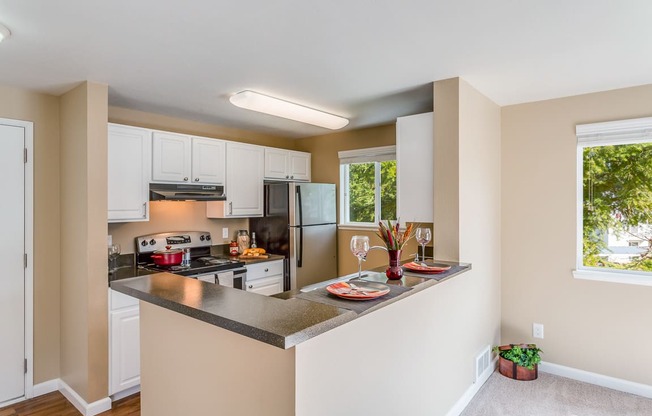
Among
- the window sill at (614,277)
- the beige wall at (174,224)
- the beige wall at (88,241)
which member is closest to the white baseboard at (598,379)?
the window sill at (614,277)

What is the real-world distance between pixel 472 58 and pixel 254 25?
1.34m

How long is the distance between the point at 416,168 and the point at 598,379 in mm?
2284

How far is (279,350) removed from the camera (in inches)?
52.3

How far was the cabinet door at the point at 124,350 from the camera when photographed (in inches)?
112

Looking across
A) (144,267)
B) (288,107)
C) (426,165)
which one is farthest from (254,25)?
Result: (144,267)

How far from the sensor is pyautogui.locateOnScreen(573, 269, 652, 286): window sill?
114 inches

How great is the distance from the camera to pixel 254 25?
6.11ft

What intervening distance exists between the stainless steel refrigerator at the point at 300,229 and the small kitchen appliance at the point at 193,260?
0.58m

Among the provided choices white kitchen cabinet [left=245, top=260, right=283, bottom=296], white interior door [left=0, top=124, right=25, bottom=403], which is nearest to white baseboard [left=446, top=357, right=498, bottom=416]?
white kitchen cabinet [left=245, top=260, right=283, bottom=296]

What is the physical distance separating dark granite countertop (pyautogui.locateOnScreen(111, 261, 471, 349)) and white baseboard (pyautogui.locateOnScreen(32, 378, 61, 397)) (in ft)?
6.37

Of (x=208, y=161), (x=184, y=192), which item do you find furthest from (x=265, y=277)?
(x=208, y=161)

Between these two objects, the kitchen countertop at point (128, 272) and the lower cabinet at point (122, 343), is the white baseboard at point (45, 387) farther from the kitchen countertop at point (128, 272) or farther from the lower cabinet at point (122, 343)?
the kitchen countertop at point (128, 272)

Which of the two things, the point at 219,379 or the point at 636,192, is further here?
the point at 636,192

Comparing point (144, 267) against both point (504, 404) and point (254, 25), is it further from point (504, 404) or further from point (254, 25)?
point (504, 404)
